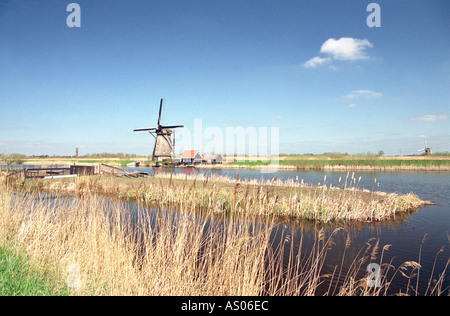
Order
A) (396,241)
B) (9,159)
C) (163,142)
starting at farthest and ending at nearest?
(163,142)
(9,159)
(396,241)

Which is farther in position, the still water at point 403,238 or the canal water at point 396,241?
the still water at point 403,238

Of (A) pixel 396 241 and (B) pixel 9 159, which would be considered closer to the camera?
(A) pixel 396 241

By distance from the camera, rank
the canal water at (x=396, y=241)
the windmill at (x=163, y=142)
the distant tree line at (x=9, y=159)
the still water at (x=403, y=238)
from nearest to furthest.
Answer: the canal water at (x=396, y=241), the still water at (x=403, y=238), the distant tree line at (x=9, y=159), the windmill at (x=163, y=142)

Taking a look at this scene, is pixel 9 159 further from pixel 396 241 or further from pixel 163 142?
pixel 396 241

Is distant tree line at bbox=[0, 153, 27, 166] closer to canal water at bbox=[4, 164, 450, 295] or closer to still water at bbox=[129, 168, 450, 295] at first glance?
canal water at bbox=[4, 164, 450, 295]

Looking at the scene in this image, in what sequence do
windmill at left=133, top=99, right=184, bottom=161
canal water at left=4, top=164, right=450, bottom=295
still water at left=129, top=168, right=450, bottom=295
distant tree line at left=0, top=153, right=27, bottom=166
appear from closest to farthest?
canal water at left=4, top=164, right=450, bottom=295
still water at left=129, top=168, right=450, bottom=295
distant tree line at left=0, top=153, right=27, bottom=166
windmill at left=133, top=99, right=184, bottom=161

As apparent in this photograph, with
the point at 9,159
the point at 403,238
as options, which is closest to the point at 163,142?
the point at 9,159

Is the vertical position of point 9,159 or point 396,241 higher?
point 9,159

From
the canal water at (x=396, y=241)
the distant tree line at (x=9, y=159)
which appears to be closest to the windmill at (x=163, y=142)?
the distant tree line at (x=9, y=159)

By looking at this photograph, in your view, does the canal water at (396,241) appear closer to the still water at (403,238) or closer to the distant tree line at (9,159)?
the still water at (403,238)

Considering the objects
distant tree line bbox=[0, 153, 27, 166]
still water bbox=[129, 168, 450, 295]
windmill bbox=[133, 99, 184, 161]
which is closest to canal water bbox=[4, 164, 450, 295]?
still water bbox=[129, 168, 450, 295]

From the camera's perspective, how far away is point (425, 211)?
1180 cm

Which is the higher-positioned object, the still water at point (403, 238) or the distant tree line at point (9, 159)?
the distant tree line at point (9, 159)
